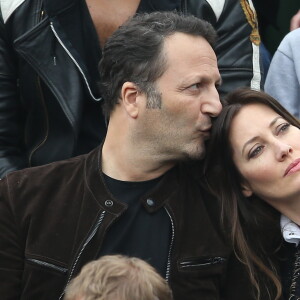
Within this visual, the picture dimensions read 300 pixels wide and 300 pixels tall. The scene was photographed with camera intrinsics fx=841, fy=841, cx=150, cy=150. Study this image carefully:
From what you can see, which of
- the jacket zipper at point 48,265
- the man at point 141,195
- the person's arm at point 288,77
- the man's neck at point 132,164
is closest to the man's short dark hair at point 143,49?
the man at point 141,195

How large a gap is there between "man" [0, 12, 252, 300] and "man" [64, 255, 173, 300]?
0.41 meters

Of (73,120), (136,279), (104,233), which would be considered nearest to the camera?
(136,279)

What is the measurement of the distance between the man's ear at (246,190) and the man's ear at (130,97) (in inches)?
19.6

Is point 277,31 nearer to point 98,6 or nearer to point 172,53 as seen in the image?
point 98,6

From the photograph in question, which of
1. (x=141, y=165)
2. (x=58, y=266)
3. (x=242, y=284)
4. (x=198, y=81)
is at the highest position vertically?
(x=198, y=81)

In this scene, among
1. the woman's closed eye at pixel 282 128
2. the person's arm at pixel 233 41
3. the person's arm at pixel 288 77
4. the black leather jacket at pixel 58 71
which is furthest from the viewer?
the person's arm at pixel 288 77

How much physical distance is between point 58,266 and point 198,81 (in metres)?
0.80

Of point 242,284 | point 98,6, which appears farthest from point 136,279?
point 98,6

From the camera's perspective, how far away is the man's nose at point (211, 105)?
2.91 metres

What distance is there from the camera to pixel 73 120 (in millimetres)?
3281

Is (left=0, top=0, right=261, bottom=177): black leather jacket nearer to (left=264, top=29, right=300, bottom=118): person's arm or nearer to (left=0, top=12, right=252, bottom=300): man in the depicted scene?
(left=264, top=29, right=300, bottom=118): person's arm

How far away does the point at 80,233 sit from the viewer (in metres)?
2.89

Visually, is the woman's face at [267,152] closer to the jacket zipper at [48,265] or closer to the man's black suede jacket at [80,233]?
the man's black suede jacket at [80,233]

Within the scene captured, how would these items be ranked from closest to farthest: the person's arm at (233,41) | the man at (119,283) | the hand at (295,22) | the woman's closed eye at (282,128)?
Result: the man at (119,283), the woman's closed eye at (282,128), the person's arm at (233,41), the hand at (295,22)
